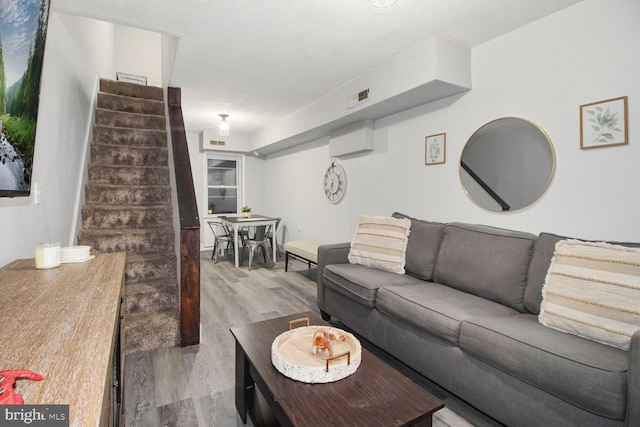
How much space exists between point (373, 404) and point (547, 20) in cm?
267

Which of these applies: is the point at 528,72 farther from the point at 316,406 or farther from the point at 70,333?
the point at 70,333

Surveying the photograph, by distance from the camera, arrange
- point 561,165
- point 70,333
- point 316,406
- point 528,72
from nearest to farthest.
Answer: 1. point 70,333
2. point 316,406
3. point 561,165
4. point 528,72

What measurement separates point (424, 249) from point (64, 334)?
7.84 ft

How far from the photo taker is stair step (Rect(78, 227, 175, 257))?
2.64m

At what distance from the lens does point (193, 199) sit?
2.42 metres

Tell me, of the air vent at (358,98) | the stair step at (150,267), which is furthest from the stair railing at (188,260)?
the air vent at (358,98)

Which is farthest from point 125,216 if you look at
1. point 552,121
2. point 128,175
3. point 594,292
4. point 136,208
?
point 552,121

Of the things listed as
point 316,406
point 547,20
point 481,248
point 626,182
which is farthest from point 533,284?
point 547,20

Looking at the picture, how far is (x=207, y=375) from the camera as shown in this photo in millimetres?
2016

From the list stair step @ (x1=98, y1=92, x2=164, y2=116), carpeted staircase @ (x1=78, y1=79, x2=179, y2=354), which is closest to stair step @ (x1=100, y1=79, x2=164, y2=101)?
carpeted staircase @ (x1=78, y1=79, x2=179, y2=354)

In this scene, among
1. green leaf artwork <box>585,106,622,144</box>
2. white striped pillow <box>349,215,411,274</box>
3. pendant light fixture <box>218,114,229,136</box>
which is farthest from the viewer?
pendant light fixture <box>218,114,229,136</box>

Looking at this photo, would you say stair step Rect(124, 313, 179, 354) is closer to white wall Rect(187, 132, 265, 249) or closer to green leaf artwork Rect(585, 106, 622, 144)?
green leaf artwork Rect(585, 106, 622, 144)

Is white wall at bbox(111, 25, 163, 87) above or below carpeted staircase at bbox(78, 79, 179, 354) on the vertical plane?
above

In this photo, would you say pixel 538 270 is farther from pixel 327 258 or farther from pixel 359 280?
pixel 327 258
